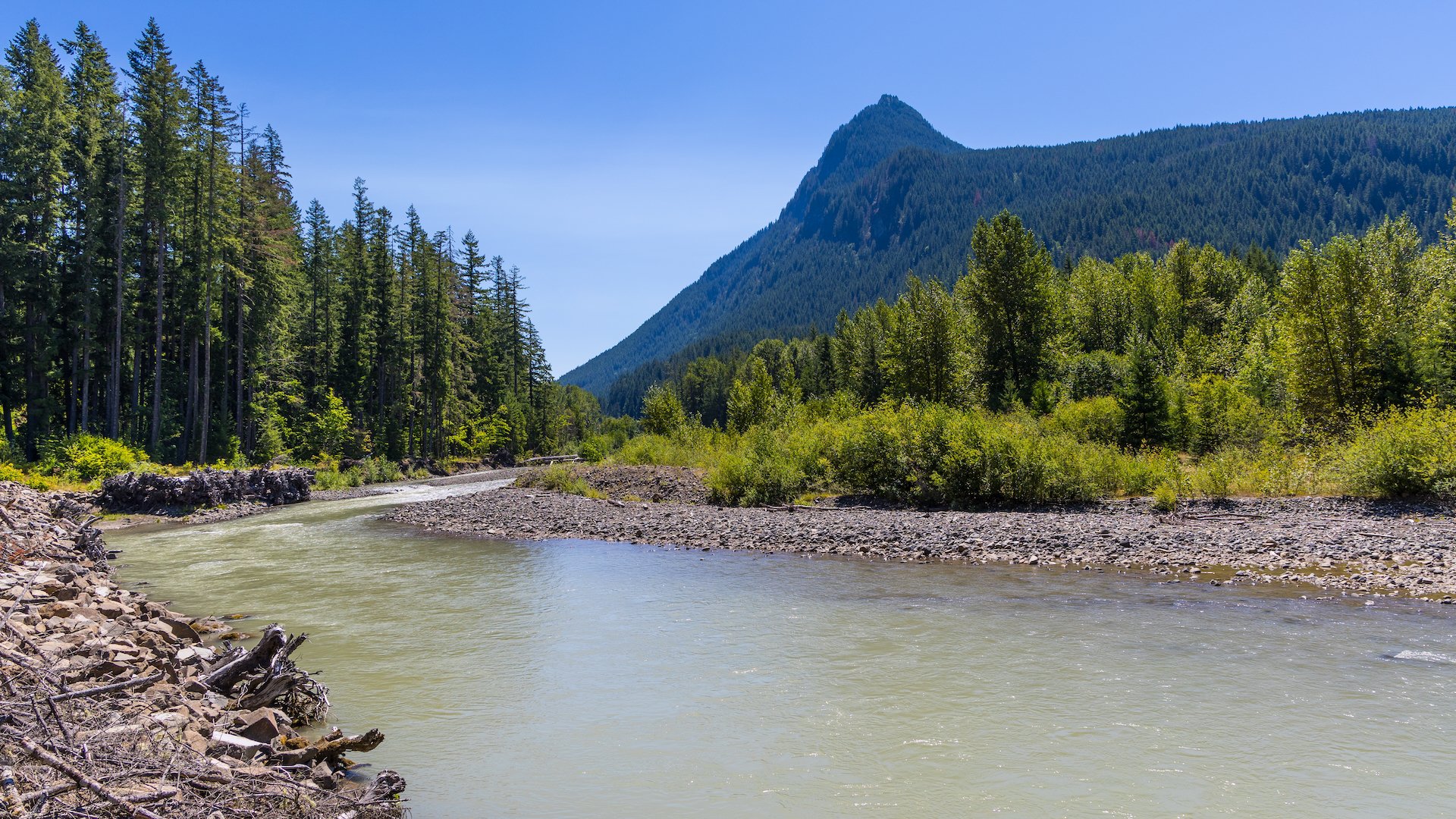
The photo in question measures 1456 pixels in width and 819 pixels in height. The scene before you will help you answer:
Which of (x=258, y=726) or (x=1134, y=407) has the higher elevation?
(x=1134, y=407)

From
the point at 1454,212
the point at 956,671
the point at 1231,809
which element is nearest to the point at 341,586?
the point at 956,671

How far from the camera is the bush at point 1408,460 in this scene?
56.1 ft

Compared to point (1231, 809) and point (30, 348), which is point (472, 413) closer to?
point (30, 348)

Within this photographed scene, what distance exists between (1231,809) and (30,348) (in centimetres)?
4390

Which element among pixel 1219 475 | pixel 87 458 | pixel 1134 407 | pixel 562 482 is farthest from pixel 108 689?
pixel 1134 407

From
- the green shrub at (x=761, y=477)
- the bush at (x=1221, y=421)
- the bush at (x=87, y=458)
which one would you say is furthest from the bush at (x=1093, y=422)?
the bush at (x=87, y=458)

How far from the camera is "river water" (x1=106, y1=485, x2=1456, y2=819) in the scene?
5918 millimetres

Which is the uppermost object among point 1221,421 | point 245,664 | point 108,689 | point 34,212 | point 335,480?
point 34,212

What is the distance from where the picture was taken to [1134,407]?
94.4 ft

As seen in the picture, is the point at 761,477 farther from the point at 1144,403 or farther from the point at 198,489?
the point at 198,489

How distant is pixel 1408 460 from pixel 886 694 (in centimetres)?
1772

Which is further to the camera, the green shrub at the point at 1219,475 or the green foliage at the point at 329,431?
the green foliage at the point at 329,431

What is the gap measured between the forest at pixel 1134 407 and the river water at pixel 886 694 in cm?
957

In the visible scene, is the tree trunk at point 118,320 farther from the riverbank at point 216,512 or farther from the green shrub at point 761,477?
the green shrub at point 761,477
